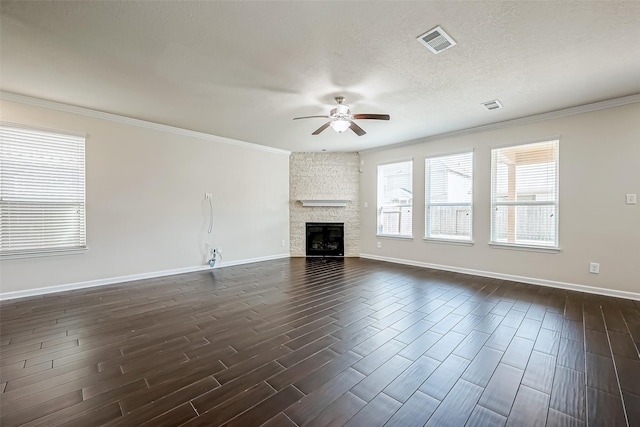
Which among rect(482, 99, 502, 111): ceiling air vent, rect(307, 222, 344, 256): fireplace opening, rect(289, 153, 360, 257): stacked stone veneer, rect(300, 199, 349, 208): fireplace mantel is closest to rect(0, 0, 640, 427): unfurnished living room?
rect(482, 99, 502, 111): ceiling air vent

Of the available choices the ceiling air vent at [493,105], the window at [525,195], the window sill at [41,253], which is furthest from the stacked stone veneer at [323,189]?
the window sill at [41,253]

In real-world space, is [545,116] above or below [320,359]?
Result: above

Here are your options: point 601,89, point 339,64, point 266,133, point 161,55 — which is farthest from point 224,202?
point 601,89

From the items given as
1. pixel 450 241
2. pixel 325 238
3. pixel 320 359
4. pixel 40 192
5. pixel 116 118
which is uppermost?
pixel 116 118

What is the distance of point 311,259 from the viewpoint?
20.7 feet

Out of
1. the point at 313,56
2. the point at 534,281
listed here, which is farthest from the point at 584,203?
the point at 313,56

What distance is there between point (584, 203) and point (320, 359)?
4278mm

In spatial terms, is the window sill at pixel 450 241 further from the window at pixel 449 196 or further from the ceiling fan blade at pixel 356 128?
the ceiling fan blade at pixel 356 128

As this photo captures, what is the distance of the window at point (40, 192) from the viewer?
345 cm

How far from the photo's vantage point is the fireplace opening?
21.9ft

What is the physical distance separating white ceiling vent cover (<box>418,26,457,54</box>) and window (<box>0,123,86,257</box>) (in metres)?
4.71

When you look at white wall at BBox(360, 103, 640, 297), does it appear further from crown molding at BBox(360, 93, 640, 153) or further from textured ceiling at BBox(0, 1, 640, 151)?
textured ceiling at BBox(0, 1, 640, 151)

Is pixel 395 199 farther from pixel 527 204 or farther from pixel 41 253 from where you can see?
pixel 41 253

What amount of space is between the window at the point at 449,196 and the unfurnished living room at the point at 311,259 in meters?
0.04
